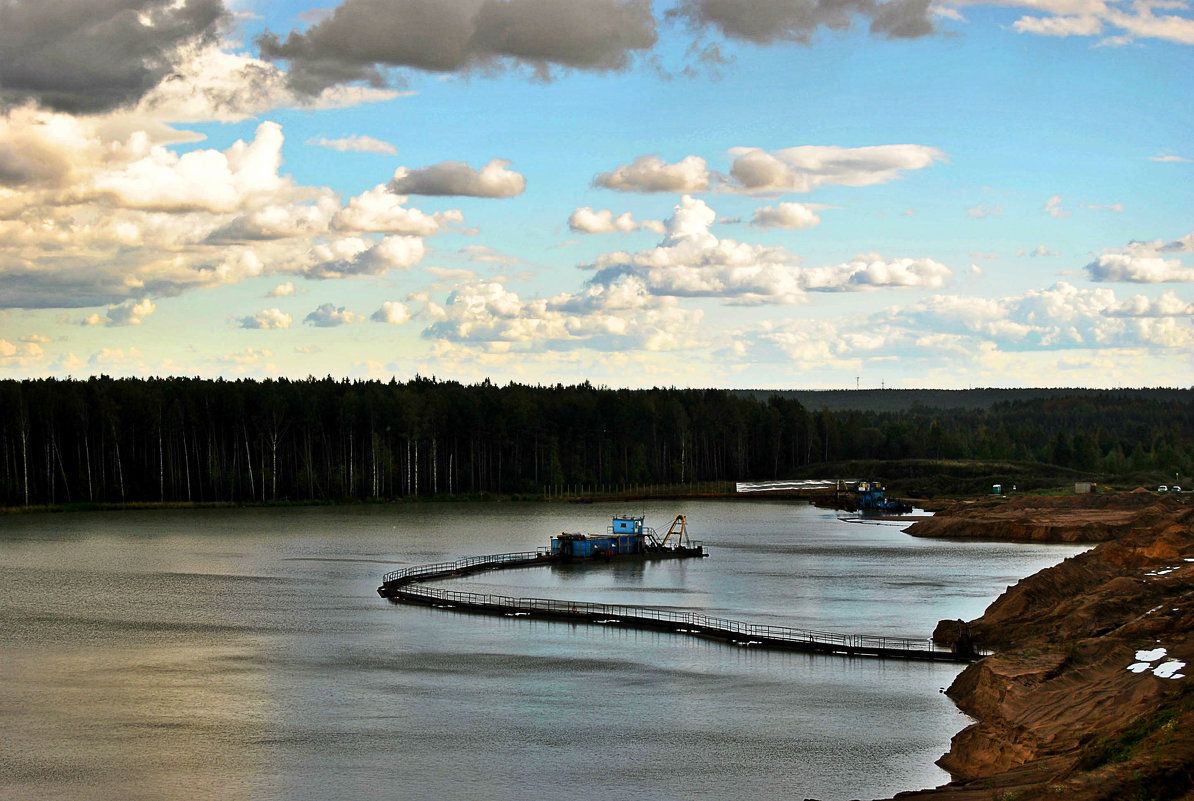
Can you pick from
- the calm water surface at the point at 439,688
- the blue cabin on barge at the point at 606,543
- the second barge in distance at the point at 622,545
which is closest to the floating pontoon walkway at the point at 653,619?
the calm water surface at the point at 439,688

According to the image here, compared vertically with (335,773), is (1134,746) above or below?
above

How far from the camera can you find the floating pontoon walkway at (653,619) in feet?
169

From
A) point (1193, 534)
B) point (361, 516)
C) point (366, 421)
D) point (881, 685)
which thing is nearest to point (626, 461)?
point (366, 421)

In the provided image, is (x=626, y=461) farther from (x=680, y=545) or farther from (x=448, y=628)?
(x=448, y=628)

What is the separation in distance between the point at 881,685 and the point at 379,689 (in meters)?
17.6

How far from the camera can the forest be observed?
13538cm

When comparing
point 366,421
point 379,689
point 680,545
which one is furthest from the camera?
point 366,421

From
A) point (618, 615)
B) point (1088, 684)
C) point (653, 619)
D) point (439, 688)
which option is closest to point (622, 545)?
point (618, 615)

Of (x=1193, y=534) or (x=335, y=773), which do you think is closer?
(x=335, y=773)

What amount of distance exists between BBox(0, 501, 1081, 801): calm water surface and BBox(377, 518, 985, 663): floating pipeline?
4.65 feet

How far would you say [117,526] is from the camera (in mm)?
111125

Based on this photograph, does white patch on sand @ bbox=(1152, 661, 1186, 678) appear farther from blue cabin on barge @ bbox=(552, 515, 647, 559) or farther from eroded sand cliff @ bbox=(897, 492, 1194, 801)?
blue cabin on barge @ bbox=(552, 515, 647, 559)

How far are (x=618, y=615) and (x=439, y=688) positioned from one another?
18093 mm

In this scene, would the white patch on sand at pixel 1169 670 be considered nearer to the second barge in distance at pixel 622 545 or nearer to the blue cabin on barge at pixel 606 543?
the second barge in distance at pixel 622 545
